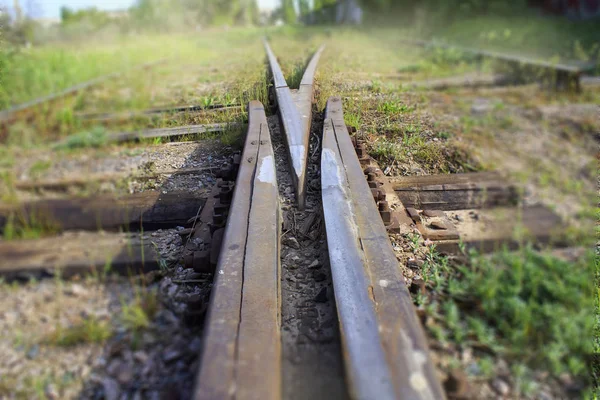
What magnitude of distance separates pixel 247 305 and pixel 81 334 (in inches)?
19.7

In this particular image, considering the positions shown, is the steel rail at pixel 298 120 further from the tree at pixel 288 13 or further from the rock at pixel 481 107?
the tree at pixel 288 13

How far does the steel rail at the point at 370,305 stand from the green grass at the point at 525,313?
14cm

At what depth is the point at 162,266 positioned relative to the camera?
167 centimetres

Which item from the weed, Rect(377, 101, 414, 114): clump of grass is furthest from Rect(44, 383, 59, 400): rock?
Rect(377, 101, 414, 114): clump of grass

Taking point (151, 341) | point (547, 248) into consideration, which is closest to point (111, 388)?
point (151, 341)

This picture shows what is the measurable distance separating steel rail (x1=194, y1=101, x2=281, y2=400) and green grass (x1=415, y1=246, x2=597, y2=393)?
52 centimetres

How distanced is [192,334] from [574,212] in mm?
1306

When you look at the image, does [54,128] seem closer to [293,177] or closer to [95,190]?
[95,190]

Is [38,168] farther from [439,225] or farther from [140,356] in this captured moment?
[439,225]

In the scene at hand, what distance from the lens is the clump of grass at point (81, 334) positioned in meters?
1.04

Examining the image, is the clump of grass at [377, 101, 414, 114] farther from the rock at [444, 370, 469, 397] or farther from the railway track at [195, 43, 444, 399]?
the rock at [444, 370, 469, 397]

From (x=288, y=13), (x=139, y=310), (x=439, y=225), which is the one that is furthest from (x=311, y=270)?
(x=288, y=13)

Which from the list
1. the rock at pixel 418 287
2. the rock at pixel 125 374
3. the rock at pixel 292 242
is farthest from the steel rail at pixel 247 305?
the rock at pixel 418 287

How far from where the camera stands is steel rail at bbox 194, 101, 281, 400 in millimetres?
1115
